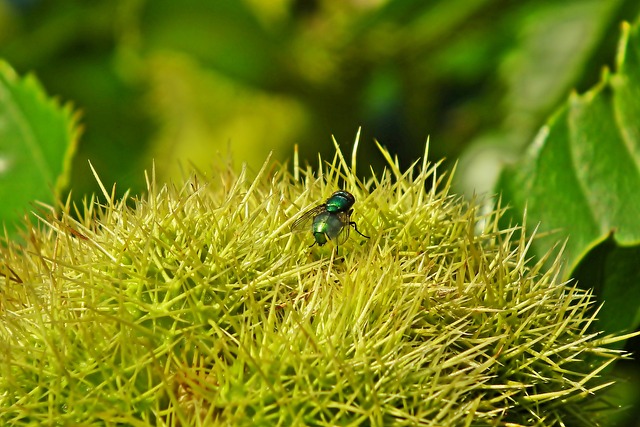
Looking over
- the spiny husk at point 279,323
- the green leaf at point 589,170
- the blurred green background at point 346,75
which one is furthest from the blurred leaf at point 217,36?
the spiny husk at point 279,323

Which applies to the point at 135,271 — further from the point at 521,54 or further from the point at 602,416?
the point at 521,54

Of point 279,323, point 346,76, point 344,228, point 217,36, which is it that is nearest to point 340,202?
point 344,228

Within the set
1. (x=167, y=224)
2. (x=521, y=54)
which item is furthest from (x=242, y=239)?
(x=521, y=54)

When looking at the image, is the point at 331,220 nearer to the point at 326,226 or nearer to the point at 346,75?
the point at 326,226

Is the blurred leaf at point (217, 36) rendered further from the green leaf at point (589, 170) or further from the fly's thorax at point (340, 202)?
the fly's thorax at point (340, 202)

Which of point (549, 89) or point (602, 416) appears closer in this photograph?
point (602, 416)
